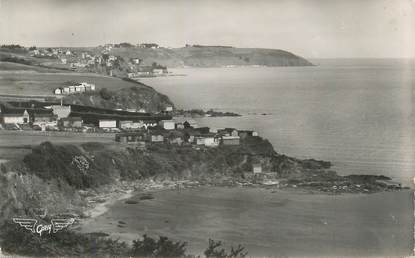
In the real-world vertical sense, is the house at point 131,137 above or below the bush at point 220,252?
above

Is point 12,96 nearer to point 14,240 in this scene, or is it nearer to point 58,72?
point 58,72

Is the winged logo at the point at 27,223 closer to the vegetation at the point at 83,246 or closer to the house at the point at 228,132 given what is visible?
the vegetation at the point at 83,246

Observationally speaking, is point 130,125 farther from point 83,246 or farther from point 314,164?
point 83,246

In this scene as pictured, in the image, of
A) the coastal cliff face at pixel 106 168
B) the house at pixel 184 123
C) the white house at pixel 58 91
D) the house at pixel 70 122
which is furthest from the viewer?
the white house at pixel 58 91

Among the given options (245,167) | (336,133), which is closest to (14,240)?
(245,167)

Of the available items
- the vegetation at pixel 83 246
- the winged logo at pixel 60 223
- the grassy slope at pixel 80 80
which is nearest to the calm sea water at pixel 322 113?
Result: the grassy slope at pixel 80 80

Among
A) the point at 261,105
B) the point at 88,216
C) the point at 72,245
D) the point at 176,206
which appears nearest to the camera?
the point at 72,245

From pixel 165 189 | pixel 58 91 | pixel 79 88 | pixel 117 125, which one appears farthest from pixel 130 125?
pixel 79 88
